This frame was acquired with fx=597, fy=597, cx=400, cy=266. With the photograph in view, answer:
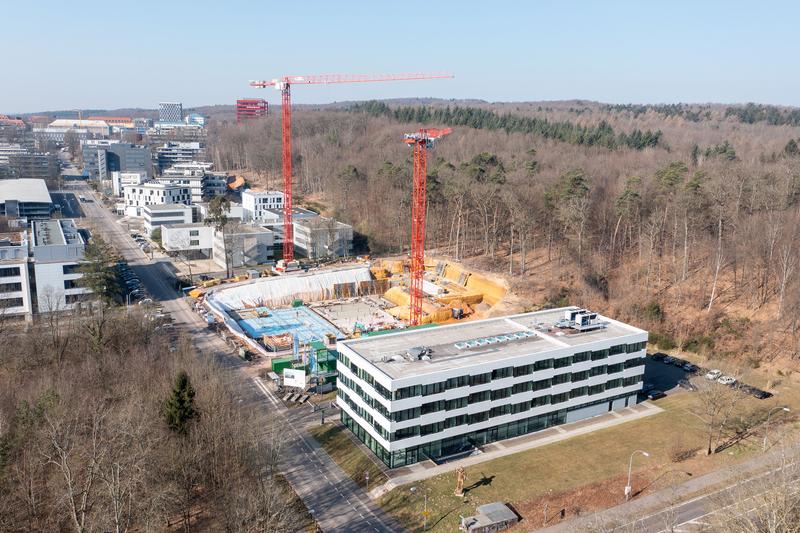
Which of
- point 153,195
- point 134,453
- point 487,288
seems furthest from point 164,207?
point 134,453

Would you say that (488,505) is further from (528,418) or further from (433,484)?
(528,418)

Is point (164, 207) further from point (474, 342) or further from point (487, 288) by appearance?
point (474, 342)

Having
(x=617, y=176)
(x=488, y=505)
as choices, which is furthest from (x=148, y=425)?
(x=617, y=176)

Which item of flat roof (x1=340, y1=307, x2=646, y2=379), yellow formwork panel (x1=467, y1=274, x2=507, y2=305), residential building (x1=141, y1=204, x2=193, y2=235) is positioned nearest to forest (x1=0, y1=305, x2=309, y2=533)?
flat roof (x1=340, y1=307, x2=646, y2=379)

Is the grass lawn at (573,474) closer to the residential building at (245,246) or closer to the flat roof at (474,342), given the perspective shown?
the flat roof at (474,342)

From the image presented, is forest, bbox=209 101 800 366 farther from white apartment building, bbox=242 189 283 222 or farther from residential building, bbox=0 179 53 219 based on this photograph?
residential building, bbox=0 179 53 219

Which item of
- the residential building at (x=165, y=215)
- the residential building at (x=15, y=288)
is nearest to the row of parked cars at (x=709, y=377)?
the residential building at (x=15, y=288)
